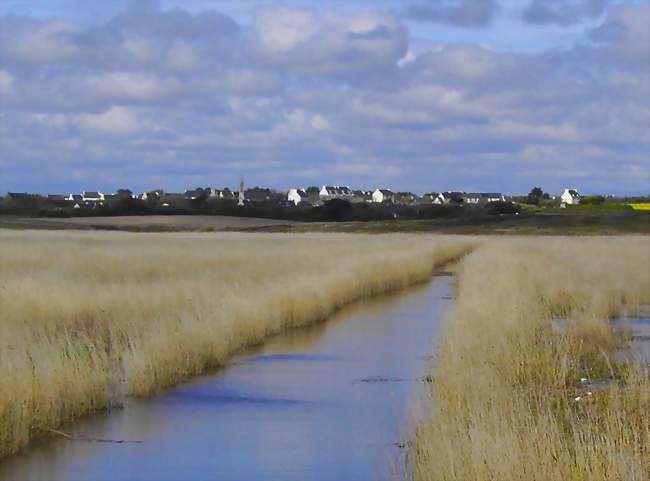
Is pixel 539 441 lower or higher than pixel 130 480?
higher

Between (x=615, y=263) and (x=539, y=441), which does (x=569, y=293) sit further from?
(x=539, y=441)

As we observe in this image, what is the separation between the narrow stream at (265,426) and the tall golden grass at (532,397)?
738mm

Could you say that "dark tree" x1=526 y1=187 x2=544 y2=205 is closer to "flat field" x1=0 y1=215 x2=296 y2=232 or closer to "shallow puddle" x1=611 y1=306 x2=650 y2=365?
"flat field" x1=0 y1=215 x2=296 y2=232

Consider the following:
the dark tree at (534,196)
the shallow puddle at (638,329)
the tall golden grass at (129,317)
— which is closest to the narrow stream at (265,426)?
the tall golden grass at (129,317)

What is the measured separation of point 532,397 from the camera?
12961 millimetres

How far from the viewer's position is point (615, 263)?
40500 mm

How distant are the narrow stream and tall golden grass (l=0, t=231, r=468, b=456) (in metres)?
0.35

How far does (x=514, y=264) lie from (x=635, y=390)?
26317mm

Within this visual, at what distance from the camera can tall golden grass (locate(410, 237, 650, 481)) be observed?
28.0 feet

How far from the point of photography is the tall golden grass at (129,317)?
12.6 metres

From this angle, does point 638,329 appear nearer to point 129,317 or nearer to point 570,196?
point 129,317

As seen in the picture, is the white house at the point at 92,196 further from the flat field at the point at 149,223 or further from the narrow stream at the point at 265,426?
the narrow stream at the point at 265,426

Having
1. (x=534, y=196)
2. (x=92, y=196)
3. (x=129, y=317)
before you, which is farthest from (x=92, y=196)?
(x=129, y=317)

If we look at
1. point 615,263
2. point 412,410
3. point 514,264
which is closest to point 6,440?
point 412,410
